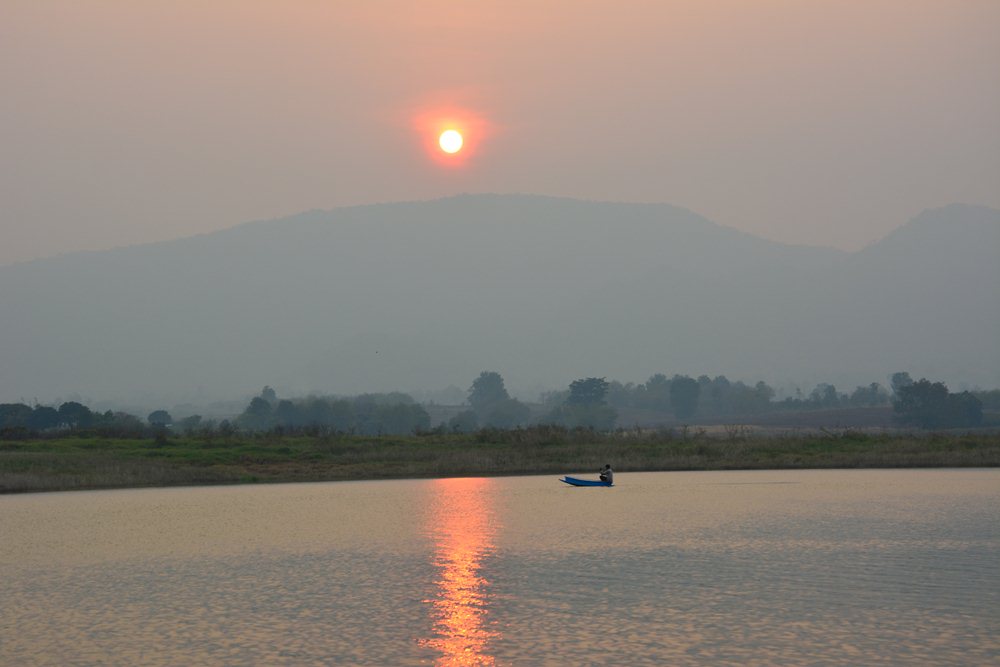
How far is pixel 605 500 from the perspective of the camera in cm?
5959

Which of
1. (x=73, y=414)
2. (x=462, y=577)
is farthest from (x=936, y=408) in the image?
(x=462, y=577)

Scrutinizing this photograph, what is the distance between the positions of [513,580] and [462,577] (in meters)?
1.81

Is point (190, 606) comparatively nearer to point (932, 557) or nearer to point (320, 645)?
point (320, 645)

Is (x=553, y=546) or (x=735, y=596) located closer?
(x=735, y=596)

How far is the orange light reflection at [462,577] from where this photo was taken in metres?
26.2

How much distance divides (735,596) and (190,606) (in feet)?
46.7

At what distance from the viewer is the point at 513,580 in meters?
35.2

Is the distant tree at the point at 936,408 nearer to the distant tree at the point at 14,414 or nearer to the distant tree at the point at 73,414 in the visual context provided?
the distant tree at the point at 73,414

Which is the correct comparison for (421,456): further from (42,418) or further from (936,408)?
(936,408)

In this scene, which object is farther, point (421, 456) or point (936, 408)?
point (936, 408)

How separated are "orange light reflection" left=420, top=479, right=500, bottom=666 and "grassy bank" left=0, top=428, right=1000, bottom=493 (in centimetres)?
1604

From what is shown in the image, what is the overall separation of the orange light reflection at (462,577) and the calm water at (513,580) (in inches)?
5.2

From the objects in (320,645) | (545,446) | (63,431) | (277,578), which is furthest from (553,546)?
(63,431)

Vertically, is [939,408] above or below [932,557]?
above
